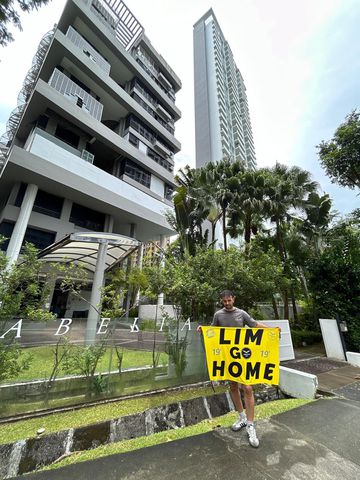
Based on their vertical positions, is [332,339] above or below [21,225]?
below

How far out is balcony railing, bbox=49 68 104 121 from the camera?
1806 centimetres

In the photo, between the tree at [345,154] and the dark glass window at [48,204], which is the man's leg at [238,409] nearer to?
the tree at [345,154]

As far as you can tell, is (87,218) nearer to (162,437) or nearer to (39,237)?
(39,237)

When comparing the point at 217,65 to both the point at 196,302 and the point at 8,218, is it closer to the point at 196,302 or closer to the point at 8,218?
the point at 8,218

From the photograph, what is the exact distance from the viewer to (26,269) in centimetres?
414

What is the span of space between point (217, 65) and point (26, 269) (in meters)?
63.6

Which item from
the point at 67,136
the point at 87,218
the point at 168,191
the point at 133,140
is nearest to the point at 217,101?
the point at 168,191

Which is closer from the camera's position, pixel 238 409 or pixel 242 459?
pixel 242 459

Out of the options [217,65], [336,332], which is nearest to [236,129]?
[217,65]

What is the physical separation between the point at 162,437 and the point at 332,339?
8.22m

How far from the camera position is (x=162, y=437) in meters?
3.20

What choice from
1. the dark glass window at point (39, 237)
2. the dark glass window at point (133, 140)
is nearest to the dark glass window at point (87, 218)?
the dark glass window at point (39, 237)

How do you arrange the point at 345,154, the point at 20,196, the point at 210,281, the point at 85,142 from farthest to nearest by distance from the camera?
the point at 85,142 < the point at 20,196 < the point at 345,154 < the point at 210,281

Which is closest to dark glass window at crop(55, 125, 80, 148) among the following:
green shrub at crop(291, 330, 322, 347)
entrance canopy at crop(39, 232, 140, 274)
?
entrance canopy at crop(39, 232, 140, 274)
